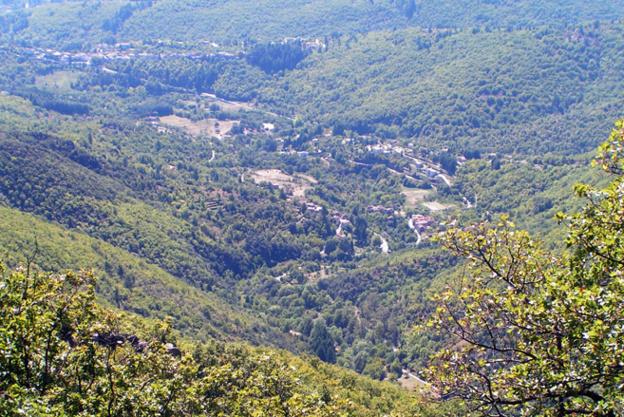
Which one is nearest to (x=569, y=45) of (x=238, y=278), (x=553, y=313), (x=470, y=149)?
(x=470, y=149)

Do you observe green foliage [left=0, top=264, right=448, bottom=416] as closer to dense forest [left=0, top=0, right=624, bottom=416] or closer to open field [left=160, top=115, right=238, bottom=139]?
dense forest [left=0, top=0, right=624, bottom=416]

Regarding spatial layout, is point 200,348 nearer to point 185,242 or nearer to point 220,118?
point 185,242

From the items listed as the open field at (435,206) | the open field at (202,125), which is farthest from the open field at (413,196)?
the open field at (202,125)

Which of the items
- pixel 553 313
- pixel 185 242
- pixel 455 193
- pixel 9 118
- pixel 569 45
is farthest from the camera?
pixel 569 45

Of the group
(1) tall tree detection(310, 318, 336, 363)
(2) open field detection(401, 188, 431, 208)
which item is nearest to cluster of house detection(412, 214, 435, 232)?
(2) open field detection(401, 188, 431, 208)

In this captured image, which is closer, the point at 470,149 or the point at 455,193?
the point at 455,193

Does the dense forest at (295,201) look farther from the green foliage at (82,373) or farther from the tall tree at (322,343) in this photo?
the tall tree at (322,343)

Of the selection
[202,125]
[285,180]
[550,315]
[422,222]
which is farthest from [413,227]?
[550,315]
